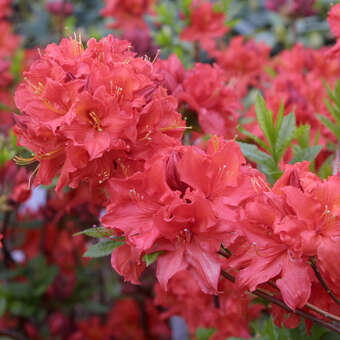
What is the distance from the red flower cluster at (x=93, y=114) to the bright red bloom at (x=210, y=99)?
0.25 m

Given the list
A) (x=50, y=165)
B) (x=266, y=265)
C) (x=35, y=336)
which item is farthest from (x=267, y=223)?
(x=35, y=336)

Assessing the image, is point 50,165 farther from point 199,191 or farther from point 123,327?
point 123,327

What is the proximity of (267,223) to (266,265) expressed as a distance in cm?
6

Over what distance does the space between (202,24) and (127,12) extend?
0.52m

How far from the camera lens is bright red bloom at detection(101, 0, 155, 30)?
2.29 metres

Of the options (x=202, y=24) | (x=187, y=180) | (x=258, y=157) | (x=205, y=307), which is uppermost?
(x=187, y=180)

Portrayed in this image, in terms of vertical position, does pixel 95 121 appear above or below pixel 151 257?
above

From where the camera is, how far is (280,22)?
3.45 metres

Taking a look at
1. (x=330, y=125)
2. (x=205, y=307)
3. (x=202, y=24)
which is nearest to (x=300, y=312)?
(x=330, y=125)

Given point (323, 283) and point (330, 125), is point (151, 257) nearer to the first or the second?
point (323, 283)

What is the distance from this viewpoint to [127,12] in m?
2.36

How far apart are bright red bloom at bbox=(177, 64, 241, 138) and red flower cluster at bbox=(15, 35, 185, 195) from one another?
25 centimetres

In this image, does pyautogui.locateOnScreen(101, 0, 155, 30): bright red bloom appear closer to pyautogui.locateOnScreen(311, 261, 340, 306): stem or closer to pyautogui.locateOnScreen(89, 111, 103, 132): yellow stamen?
pyautogui.locateOnScreen(89, 111, 103, 132): yellow stamen

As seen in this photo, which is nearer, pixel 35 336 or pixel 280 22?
pixel 35 336
